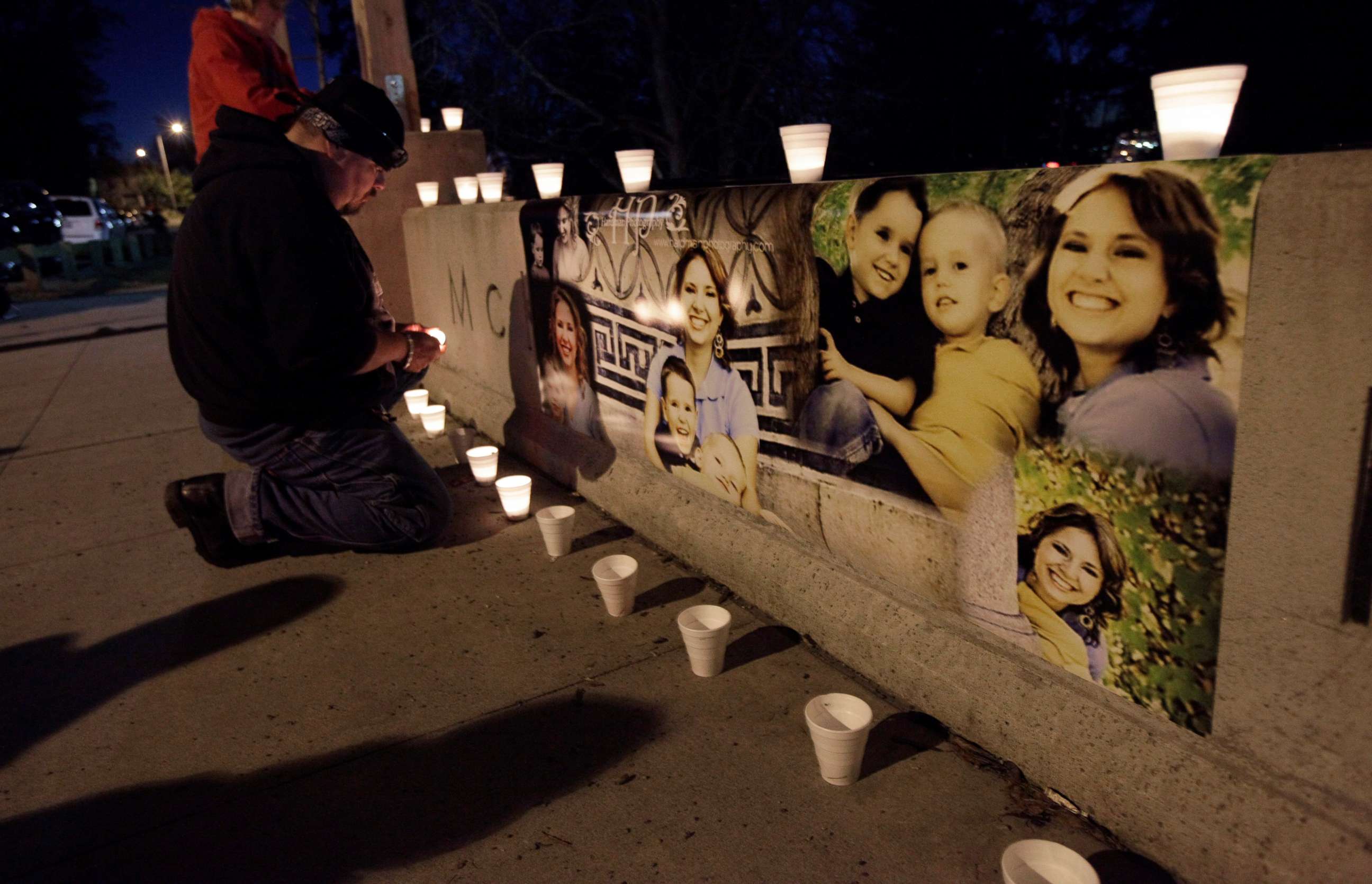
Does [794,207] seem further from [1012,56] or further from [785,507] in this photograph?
[1012,56]

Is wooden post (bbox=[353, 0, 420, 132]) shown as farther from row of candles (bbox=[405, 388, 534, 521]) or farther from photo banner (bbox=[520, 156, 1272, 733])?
photo banner (bbox=[520, 156, 1272, 733])

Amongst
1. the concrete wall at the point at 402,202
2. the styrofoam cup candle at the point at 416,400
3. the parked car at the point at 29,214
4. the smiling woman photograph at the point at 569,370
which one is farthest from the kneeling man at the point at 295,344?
the parked car at the point at 29,214

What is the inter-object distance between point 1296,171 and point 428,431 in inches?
188

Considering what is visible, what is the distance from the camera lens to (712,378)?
3.25m

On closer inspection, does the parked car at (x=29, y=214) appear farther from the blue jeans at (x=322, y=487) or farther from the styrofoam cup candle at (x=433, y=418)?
the blue jeans at (x=322, y=487)

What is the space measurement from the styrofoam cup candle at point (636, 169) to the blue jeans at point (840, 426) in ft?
5.20

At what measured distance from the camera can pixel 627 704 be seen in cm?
265

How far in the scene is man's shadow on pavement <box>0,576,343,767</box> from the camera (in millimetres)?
2779

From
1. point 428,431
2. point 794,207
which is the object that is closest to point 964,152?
point 428,431

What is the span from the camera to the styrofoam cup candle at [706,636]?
267cm

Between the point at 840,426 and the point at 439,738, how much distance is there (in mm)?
1463

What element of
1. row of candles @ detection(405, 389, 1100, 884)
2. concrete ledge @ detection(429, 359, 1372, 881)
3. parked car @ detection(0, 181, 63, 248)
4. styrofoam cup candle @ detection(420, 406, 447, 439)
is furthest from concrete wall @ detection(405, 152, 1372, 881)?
parked car @ detection(0, 181, 63, 248)

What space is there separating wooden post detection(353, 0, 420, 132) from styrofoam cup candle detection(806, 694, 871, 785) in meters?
6.21

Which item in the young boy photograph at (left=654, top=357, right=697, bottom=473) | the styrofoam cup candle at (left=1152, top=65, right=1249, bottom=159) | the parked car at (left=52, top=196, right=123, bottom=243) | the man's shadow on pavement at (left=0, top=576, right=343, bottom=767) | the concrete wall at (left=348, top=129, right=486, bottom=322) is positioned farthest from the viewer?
the parked car at (left=52, top=196, right=123, bottom=243)
